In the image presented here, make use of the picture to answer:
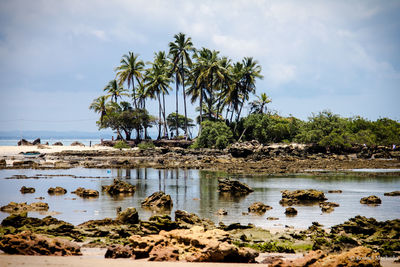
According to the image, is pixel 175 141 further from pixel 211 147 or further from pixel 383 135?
pixel 383 135

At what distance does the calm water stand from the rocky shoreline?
7.30 metres

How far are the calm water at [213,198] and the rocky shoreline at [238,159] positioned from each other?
23.9 ft

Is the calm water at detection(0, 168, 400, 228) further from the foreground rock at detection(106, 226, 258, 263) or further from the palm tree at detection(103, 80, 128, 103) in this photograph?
the palm tree at detection(103, 80, 128, 103)

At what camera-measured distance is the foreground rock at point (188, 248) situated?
8.95m

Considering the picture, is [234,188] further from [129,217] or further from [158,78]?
[158,78]

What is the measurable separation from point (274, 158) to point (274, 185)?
23.0m

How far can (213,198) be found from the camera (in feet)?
71.6

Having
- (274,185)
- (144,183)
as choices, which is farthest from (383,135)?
(144,183)

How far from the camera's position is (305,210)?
58.9 ft

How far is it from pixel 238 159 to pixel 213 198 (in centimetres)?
2801

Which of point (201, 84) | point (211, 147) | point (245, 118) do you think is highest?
point (201, 84)

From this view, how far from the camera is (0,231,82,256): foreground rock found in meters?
9.34

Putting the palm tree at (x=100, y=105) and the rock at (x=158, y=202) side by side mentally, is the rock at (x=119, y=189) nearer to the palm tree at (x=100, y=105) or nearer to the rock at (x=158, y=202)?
the rock at (x=158, y=202)

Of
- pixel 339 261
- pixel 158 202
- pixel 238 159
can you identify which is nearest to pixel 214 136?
pixel 238 159
